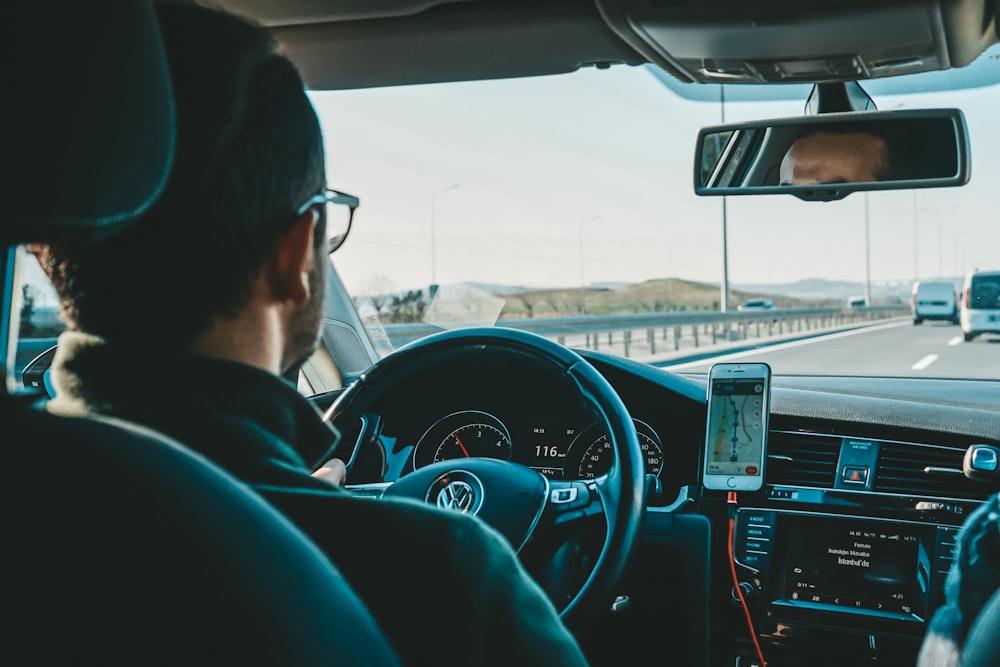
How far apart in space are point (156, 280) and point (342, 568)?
43 centimetres

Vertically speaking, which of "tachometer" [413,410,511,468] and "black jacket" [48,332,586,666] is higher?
"black jacket" [48,332,586,666]

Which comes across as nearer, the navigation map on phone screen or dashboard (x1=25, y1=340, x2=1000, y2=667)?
dashboard (x1=25, y1=340, x2=1000, y2=667)

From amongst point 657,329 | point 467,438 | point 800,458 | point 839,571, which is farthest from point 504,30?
point 657,329

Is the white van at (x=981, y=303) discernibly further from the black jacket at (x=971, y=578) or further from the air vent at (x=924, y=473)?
the black jacket at (x=971, y=578)

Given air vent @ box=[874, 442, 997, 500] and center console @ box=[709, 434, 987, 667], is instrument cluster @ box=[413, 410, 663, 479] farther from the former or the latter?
air vent @ box=[874, 442, 997, 500]

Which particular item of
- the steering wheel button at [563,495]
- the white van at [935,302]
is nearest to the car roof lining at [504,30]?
the steering wheel button at [563,495]

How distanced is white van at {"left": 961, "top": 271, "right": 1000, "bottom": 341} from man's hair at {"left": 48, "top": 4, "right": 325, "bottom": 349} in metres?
17.8

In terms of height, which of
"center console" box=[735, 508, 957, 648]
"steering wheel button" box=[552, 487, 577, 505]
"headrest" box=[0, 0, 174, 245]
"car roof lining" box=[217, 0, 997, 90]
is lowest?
"center console" box=[735, 508, 957, 648]

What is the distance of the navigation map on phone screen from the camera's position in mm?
3625

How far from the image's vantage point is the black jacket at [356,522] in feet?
4.16

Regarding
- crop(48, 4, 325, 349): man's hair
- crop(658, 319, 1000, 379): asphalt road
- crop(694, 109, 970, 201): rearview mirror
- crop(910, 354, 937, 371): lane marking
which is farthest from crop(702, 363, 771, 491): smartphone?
crop(910, 354, 937, 371): lane marking

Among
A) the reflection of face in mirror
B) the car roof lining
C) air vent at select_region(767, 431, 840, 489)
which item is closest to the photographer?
the car roof lining

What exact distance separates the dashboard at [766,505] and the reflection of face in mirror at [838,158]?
84 centimetres

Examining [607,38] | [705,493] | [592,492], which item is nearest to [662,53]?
[607,38]
